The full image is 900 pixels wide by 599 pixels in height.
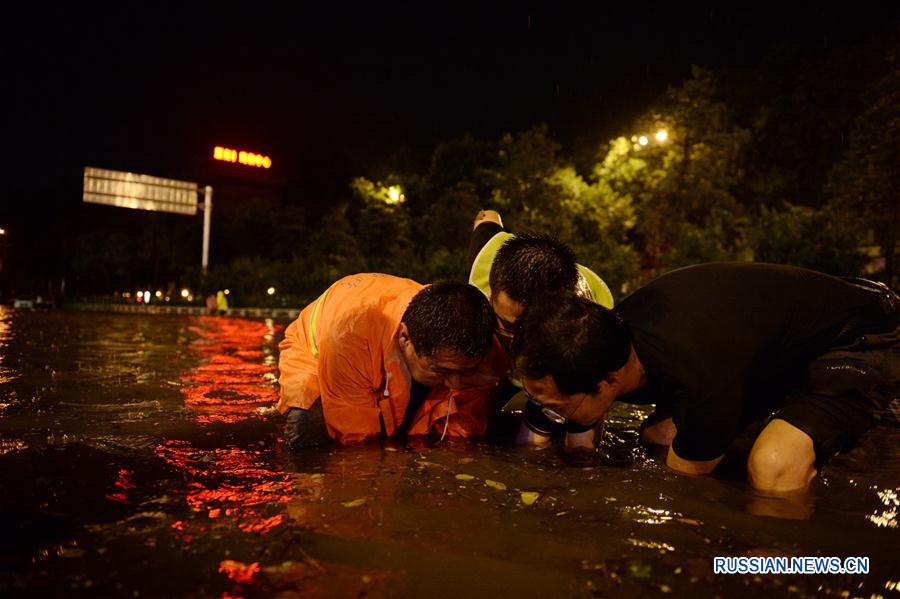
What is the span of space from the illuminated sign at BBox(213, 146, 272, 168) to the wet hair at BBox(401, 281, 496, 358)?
5671cm

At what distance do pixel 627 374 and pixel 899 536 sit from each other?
1076 millimetres

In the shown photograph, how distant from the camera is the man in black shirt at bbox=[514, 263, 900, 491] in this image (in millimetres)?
2578

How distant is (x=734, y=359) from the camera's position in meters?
2.56

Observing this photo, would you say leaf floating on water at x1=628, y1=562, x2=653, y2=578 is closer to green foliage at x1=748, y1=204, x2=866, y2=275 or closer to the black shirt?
the black shirt

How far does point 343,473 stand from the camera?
9.80 ft

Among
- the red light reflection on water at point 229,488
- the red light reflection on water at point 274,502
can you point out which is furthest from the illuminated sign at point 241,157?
the red light reflection on water at point 229,488

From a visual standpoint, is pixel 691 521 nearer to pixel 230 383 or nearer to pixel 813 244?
pixel 230 383

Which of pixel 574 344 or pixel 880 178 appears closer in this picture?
pixel 574 344

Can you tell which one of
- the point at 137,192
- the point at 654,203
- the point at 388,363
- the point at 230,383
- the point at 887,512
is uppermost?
the point at 137,192

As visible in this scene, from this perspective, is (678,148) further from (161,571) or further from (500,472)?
(161,571)

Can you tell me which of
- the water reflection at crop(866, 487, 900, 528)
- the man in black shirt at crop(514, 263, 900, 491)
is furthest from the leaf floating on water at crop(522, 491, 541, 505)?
the water reflection at crop(866, 487, 900, 528)

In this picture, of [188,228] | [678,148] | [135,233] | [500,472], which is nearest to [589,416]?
[500,472]

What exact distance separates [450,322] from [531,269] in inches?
29.0

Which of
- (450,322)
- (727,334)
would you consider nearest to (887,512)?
(727,334)
